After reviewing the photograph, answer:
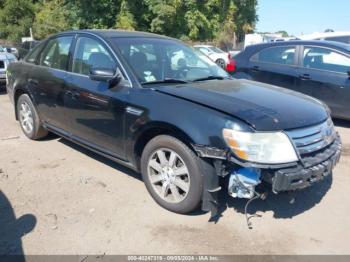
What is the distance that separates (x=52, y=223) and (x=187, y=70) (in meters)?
2.20

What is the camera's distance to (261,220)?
3.62 metres

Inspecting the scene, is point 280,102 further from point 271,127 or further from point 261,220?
point 261,220

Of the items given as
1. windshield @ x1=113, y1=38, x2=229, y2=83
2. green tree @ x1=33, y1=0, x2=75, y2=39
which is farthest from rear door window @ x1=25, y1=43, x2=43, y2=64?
green tree @ x1=33, y1=0, x2=75, y2=39

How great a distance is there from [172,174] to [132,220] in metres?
0.58

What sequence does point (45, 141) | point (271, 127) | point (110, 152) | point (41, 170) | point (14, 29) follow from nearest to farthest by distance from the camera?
point (271, 127)
point (110, 152)
point (41, 170)
point (45, 141)
point (14, 29)

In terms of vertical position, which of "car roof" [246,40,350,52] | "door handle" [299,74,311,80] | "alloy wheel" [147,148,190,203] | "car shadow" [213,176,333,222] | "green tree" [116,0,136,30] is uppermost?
"green tree" [116,0,136,30]

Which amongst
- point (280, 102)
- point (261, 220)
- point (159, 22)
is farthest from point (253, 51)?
point (159, 22)

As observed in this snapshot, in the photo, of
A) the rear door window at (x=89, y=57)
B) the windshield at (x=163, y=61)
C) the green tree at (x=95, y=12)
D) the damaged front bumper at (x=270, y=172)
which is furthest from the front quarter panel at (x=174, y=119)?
the green tree at (x=95, y=12)

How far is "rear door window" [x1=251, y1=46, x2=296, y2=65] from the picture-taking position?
23.5 ft

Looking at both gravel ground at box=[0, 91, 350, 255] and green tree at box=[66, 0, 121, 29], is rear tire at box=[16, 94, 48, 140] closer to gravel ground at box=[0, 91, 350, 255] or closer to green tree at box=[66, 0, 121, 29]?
gravel ground at box=[0, 91, 350, 255]

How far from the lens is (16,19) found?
32.3 meters

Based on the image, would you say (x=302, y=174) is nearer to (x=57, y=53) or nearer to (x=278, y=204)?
(x=278, y=204)

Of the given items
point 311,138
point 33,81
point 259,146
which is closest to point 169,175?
point 259,146

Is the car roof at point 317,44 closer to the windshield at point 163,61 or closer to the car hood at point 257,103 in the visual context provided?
the windshield at point 163,61
